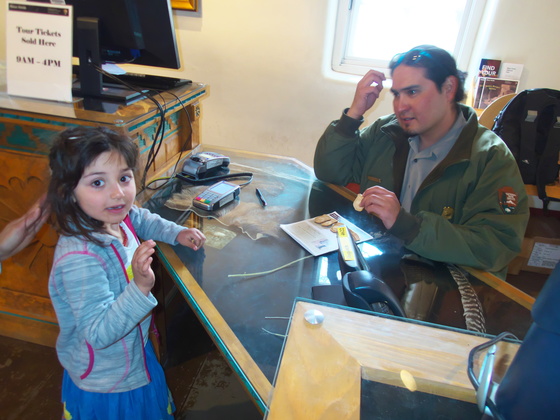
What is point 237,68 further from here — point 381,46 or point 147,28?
point 147,28

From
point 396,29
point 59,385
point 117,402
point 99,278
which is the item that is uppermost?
point 396,29

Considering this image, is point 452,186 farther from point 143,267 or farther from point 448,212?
point 143,267

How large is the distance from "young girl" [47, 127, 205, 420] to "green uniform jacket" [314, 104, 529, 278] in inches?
28.7

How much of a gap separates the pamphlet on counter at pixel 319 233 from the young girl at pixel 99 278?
0.44 metres

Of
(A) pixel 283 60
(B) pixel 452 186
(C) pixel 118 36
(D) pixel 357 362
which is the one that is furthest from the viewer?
(A) pixel 283 60

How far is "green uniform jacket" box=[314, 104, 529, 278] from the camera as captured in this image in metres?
1.06

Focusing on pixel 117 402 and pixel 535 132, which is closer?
pixel 117 402

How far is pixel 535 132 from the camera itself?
6.84ft

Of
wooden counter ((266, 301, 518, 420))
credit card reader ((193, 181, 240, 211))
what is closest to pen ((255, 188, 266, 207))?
credit card reader ((193, 181, 240, 211))

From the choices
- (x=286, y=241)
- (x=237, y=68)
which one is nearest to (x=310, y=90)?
(x=237, y=68)

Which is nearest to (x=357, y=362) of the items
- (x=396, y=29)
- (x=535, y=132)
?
(x=535, y=132)

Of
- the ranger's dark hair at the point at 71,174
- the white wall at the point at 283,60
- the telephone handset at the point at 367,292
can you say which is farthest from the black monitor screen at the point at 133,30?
the white wall at the point at 283,60

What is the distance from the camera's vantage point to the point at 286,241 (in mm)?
1129

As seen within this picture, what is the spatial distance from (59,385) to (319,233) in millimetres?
1191
